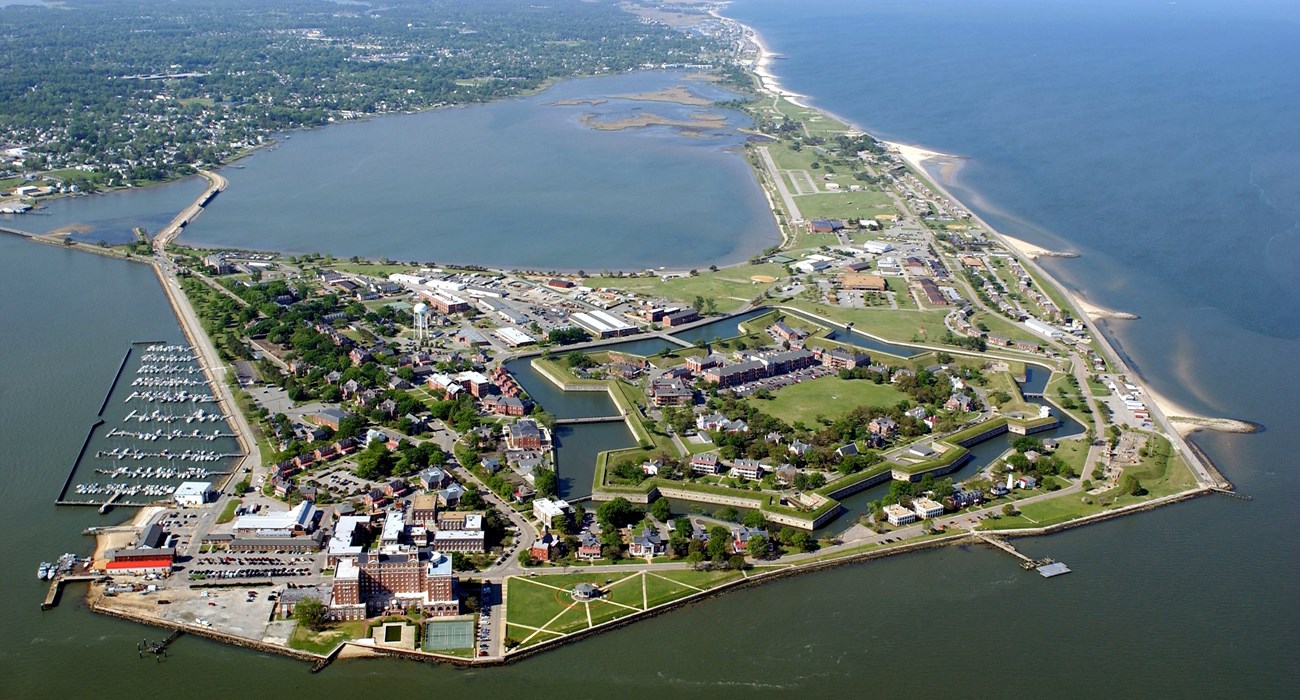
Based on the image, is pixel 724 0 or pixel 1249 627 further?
pixel 724 0

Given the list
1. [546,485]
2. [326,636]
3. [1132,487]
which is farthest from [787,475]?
[326,636]

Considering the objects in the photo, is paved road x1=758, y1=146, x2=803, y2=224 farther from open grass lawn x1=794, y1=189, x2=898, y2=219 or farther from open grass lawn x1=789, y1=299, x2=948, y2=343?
open grass lawn x1=789, y1=299, x2=948, y2=343

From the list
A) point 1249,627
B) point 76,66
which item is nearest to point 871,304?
point 1249,627

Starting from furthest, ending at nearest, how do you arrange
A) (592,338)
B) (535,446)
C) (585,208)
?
(585,208) → (592,338) → (535,446)

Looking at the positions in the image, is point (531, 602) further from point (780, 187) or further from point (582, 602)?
point (780, 187)

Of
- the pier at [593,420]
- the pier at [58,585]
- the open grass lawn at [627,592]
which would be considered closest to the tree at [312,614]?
the pier at [58,585]

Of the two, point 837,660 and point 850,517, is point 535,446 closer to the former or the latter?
point 850,517

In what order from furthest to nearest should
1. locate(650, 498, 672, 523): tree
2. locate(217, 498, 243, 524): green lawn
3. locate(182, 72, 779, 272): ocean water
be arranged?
1. locate(182, 72, 779, 272): ocean water
2. locate(650, 498, 672, 523): tree
3. locate(217, 498, 243, 524): green lawn

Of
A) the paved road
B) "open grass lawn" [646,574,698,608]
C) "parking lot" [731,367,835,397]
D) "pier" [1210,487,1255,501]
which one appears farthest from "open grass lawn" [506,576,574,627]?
the paved road
